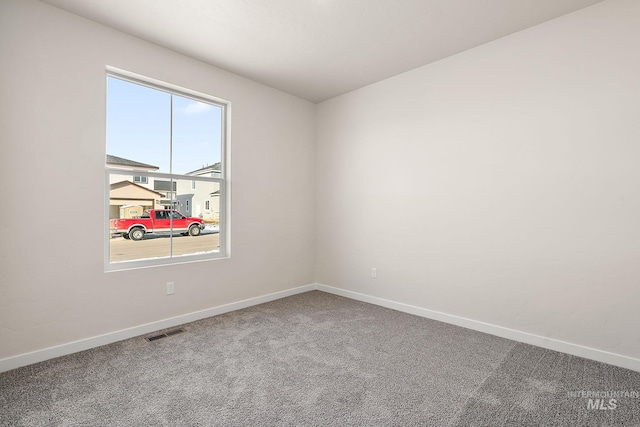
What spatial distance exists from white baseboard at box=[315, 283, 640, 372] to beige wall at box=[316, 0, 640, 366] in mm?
50

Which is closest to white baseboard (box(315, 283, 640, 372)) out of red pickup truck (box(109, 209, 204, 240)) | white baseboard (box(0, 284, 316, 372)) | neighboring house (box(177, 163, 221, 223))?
white baseboard (box(0, 284, 316, 372))

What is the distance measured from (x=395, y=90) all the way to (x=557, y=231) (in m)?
2.30

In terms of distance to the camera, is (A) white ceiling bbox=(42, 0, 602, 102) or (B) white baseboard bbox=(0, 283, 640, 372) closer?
(B) white baseboard bbox=(0, 283, 640, 372)

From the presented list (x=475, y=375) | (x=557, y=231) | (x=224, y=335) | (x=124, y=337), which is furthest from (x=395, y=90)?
(x=124, y=337)

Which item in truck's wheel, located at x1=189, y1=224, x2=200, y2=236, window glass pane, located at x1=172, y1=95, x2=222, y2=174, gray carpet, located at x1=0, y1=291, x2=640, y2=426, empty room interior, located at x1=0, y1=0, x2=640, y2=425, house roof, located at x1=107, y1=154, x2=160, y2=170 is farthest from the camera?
truck's wheel, located at x1=189, y1=224, x2=200, y2=236

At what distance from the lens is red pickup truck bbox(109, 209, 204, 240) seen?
297 centimetres

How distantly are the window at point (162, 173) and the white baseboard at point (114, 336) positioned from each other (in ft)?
1.95

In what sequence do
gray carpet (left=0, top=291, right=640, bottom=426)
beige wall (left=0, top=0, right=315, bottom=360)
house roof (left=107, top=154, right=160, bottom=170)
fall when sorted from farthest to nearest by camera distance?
house roof (left=107, top=154, right=160, bottom=170), beige wall (left=0, top=0, right=315, bottom=360), gray carpet (left=0, top=291, right=640, bottom=426)

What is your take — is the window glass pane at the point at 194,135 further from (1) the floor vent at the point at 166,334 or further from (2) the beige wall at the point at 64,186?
(1) the floor vent at the point at 166,334

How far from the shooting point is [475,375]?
2.25 metres

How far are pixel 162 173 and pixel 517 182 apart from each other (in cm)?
348

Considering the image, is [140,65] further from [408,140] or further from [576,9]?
[576,9]

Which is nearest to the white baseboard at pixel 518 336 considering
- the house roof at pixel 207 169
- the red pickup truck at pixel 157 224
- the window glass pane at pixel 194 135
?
the red pickup truck at pixel 157 224

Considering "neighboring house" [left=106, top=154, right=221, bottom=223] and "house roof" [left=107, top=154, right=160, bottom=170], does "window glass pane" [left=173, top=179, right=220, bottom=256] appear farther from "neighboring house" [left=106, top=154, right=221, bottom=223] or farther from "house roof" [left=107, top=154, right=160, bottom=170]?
"house roof" [left=107, top=154, right=160, bottom=170]
